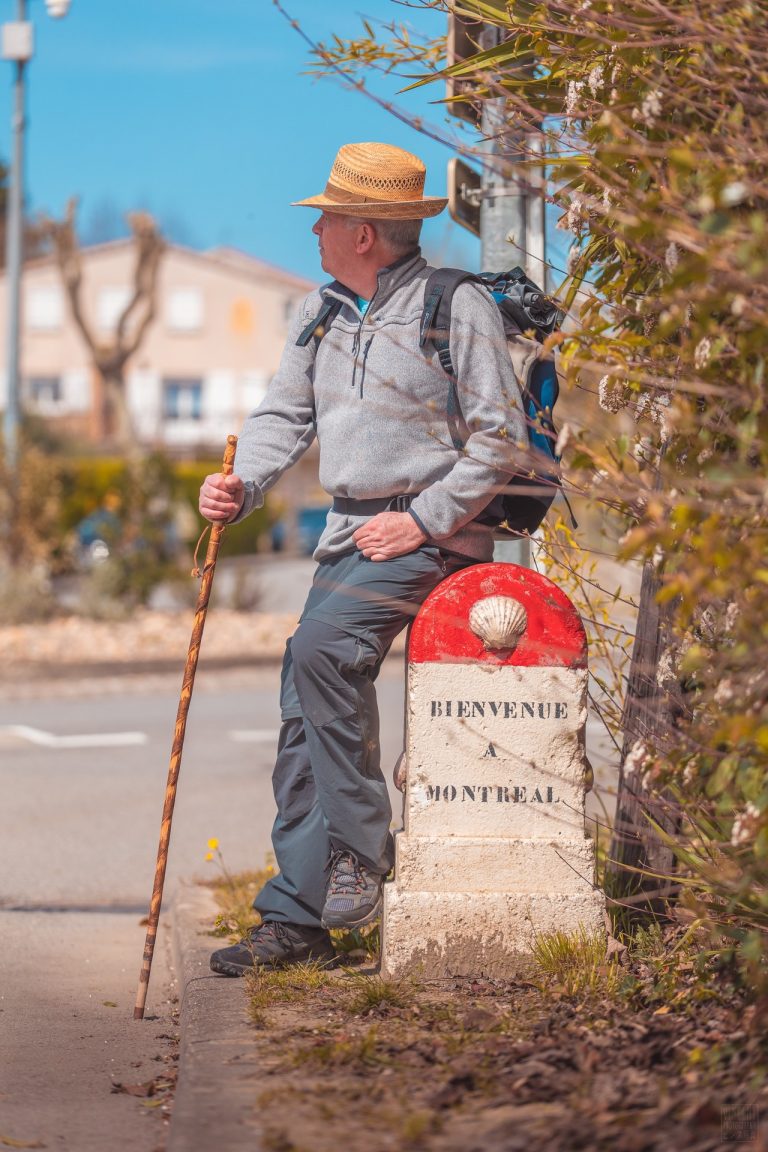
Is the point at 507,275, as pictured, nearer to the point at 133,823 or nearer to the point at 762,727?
the point at 762,727

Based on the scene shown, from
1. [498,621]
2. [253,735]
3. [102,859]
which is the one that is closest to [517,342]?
[498,621]

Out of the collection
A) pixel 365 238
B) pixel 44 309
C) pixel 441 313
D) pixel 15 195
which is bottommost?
pixel 44 309

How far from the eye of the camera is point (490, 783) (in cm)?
405

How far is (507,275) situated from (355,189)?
18.7 inches

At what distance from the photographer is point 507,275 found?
4.38 meters

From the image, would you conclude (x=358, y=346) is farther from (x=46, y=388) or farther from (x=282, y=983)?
(x=46, y=388)

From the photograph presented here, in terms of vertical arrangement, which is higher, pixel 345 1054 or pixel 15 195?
pixel 345 1054

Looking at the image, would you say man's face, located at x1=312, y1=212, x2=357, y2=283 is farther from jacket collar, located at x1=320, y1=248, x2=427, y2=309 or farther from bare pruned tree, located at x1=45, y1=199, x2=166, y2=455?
bare pruned tree, located at x1=45, y1=199, x2=166, y2=455

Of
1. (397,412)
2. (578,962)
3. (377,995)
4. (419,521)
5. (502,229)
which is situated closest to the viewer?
(377,995)

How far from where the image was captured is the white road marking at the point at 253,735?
1053 centimetres

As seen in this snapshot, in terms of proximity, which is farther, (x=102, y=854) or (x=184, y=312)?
(x=184, y=312)

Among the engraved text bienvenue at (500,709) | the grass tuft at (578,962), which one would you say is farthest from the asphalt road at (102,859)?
the engraved text bienvenue at (500,709)

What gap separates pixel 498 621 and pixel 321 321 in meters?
1.05

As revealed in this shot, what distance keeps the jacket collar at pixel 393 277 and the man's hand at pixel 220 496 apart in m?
0.60
